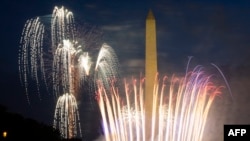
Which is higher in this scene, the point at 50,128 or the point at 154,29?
the point at 154,29

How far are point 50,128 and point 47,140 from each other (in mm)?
4442

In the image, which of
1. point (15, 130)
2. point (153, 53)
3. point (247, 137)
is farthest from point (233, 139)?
point (15, 130)

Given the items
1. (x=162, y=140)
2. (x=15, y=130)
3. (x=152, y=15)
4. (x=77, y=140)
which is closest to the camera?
(x=162, y=140)

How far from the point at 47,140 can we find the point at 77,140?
38.1 feet

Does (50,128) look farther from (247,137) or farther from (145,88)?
(247,137)

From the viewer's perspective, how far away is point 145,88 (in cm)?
7331

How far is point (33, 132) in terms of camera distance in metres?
89.6

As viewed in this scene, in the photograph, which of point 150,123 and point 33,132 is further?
point 33,132

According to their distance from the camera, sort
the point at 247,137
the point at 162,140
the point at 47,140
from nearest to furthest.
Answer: the point at 247,137 → the point at 162,140 → the point at 47,140

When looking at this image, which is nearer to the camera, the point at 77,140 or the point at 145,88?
the point at 145,88

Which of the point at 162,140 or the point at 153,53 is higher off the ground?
the point at 153,53

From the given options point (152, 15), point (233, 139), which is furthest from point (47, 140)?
point (233, 139)

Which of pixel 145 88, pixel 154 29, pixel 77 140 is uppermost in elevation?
pixel 154 29

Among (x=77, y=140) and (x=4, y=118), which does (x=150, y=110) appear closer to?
(x=4, y=118)
